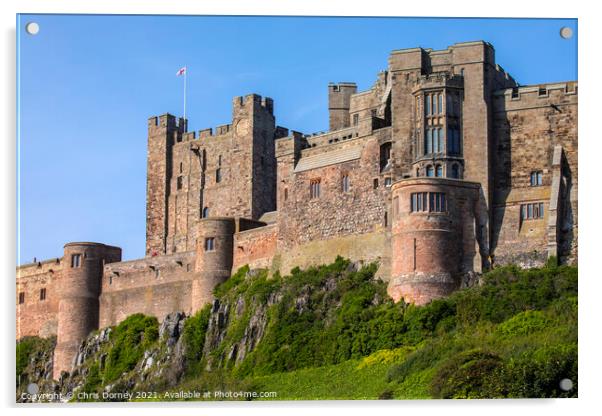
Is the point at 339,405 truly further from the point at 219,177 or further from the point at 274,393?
the point at 219,177

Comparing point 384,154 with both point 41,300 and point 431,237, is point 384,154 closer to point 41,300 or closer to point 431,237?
point 431,237

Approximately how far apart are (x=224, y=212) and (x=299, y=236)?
12.5 meters

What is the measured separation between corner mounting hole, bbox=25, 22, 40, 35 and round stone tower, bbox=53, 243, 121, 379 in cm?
4075

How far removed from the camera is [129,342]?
80.4 metres

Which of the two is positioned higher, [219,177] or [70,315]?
[219,177]

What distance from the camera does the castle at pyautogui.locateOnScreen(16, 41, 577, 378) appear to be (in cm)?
6806

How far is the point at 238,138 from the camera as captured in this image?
88250 mm

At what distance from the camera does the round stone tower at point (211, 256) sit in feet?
261

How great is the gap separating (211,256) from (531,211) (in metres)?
18.7

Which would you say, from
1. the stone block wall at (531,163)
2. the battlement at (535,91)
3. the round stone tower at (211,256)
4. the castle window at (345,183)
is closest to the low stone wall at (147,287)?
the round stone tower at (211,256)

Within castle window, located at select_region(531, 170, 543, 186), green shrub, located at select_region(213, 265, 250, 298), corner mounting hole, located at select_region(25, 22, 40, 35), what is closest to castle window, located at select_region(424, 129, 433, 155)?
castle window, located at select_region(531, 170, 543, 186)

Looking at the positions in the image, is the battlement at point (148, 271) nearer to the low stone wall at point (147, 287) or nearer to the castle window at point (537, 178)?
the low stone wall at point (147, 287)

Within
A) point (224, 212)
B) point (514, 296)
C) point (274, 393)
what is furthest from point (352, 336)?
point (224, 212)
